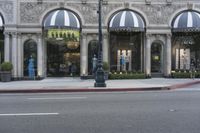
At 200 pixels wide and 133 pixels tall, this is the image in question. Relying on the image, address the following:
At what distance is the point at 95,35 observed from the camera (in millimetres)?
31297

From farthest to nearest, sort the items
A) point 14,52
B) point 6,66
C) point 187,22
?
point 187,22
point 14,52
point 6,66

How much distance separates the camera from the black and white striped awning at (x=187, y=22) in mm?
31047

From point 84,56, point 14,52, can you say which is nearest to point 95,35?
point 84,56

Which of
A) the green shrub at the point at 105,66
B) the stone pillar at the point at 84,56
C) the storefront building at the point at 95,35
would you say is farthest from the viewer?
the stone pillar at the point at 84,56

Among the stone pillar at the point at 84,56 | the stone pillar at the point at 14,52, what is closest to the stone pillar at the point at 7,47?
the stone pillar at the point at 14,52

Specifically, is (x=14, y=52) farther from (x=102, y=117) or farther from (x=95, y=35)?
(x=102, y=117)

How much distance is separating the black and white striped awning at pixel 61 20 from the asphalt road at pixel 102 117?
16.0 metres

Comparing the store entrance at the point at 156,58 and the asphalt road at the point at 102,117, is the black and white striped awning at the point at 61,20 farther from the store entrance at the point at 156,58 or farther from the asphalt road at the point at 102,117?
the asphalt road at the point at 102,117

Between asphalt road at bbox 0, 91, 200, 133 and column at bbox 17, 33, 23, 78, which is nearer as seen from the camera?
asphalt road at bbox 0, 91, 200, 133

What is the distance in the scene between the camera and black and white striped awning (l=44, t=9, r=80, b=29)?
2991 centimetres

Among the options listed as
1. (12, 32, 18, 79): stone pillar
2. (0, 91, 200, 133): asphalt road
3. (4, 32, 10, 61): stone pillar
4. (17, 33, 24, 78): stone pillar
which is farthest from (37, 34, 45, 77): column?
(0, 91, 200, 133): asphalt road

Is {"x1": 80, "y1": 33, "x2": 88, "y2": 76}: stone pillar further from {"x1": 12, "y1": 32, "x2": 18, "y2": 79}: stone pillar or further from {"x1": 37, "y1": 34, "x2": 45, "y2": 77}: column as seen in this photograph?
{"x1": 12, "y1": 32, "x2": 18, "y2": 79}: stone pillar

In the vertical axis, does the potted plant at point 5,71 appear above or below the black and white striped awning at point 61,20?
below

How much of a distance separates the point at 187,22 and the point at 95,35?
7201 millimetres
